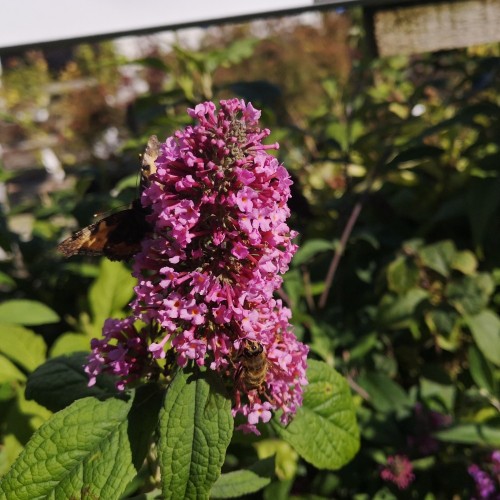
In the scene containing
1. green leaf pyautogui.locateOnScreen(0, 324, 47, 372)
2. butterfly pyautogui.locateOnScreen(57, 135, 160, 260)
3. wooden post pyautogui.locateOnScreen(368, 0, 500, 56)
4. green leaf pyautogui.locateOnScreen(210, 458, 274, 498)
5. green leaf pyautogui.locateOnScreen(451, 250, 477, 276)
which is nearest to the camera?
butterfly pyautogui.locateOnScreen(57, 135, 160, 260)

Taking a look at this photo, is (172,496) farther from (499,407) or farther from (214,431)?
(499,407)

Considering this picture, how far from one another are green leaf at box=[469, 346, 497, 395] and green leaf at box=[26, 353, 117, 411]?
1233mm

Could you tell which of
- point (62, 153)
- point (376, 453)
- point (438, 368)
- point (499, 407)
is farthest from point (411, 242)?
point (62, 153)

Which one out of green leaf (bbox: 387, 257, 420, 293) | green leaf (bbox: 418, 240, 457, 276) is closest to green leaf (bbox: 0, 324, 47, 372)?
green leaf (bbox: 387, 257, 420, 293)

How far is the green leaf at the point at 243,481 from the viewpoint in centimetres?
118

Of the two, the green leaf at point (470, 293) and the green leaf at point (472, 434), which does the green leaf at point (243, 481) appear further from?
the green leaf at point (470, 293)

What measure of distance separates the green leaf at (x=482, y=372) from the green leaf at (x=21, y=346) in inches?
55.8

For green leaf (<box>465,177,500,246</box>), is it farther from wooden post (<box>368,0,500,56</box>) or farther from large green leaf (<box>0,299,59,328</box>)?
large green leaf (<box>0,299,59,328</box>)

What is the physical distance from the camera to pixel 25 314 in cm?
187

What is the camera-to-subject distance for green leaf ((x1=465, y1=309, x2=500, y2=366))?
176 cm

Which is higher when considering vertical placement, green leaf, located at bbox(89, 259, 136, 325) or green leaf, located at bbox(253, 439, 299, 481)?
green leaf, located at bbox(89, 259, 136, 325)

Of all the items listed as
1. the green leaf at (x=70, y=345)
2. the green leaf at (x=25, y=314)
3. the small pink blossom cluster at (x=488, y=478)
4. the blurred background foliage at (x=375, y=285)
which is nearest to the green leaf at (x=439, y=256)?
the blurred background foliage at (x=375, y=285)

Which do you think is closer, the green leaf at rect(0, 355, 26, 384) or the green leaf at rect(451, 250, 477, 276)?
the green leaf at rect(0, 355, 26, 384)

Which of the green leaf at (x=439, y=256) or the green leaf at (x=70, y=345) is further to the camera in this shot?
the green leaf at (x=439, y=256)
